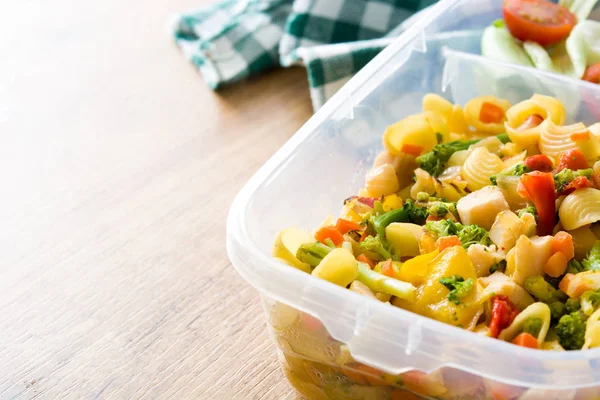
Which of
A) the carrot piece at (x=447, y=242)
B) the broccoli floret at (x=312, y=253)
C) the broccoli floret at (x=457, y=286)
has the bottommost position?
the carrot piece at (x=447, y=242)

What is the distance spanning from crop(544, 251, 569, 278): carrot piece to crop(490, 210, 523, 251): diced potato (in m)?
0.05

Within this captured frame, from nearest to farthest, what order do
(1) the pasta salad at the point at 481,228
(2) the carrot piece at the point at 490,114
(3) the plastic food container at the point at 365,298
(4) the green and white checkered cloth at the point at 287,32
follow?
(3) the plastic food container at the point at 365,298, (1) the pasta salad at the point at 481,228, (2) the carrot piece at the point at 490,114, (4) the green and white checkered cloth at the point at 287,32

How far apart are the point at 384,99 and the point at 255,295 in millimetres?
345

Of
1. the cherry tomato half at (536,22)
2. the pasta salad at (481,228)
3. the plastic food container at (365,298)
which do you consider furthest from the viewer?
the cherry tomato half at (536,22)

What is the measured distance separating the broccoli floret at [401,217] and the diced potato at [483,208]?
0.05 meters

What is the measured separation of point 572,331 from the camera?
28.6 inches

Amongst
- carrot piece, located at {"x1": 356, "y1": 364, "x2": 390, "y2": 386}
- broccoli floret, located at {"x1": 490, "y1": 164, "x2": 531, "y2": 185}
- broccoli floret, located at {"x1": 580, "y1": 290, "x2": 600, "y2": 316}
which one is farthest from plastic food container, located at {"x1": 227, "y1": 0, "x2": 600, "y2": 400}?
broccoli floret, located at {"x1": 490, "y1": 164, "x2": 531, "y2": 185}

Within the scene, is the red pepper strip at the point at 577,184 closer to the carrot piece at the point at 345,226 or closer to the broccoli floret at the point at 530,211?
the broccoli floret at the point at 530,211

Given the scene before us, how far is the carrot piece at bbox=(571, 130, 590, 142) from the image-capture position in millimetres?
974

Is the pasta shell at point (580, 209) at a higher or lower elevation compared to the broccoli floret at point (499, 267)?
higher

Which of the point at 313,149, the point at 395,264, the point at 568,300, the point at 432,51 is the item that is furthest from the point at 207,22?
the point at 568,300

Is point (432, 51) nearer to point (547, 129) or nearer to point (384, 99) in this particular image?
point (384, 99)

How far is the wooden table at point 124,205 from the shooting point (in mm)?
912

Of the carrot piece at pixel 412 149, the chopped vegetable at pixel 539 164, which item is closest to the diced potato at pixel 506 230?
the chopped vegetable at pixel 539 164
